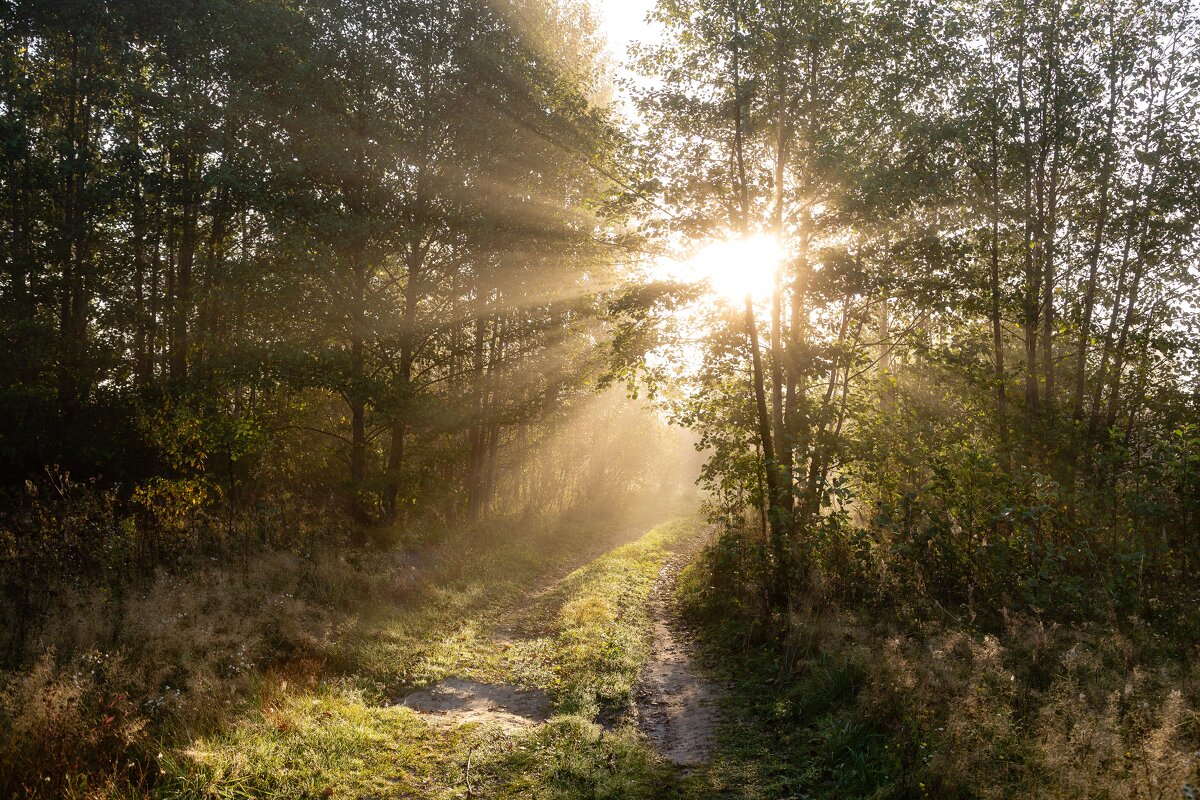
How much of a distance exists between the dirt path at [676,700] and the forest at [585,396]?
8 centimetres

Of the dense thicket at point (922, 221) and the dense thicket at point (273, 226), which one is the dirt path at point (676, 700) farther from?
the dense thicket at point (273, 226)

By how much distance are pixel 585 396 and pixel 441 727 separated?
626 inches

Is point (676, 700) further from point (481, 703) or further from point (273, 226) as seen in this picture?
point (273, 226)

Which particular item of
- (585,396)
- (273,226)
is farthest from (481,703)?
(585,396)

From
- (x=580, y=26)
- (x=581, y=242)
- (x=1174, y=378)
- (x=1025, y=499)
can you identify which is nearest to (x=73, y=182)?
(x=581, y=242)

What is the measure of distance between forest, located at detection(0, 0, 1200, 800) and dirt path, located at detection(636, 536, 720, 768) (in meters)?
0.08

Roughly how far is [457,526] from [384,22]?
1512 cm

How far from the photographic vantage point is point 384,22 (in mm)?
17188

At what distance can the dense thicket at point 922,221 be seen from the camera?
13.6 m

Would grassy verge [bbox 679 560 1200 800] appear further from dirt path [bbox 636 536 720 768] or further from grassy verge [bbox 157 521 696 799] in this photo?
grassy verge [bbox 157 521 696 799]

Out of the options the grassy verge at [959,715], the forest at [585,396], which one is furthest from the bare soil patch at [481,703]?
the grassy verge at [959,715]

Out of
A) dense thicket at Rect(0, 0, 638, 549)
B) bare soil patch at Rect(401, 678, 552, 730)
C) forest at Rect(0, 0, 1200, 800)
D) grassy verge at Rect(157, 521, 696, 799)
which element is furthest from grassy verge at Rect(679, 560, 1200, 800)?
dense thicket at Rect(0, 0, 638, 549)

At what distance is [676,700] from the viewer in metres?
9.41

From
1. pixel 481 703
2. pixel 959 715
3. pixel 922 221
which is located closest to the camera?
pixel 959 715
